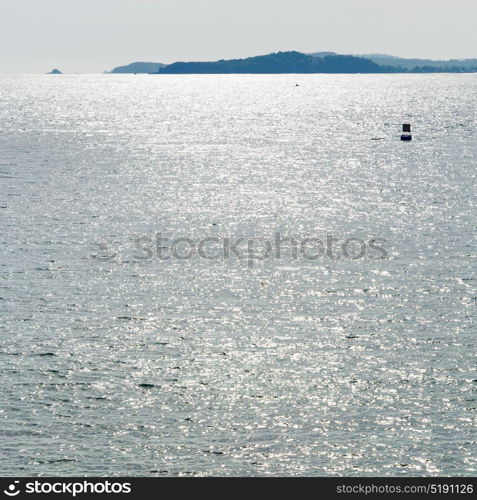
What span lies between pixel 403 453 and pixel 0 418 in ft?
64.9

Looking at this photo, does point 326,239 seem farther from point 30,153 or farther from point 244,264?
point 30,153

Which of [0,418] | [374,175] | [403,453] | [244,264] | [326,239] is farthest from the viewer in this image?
[374,175]

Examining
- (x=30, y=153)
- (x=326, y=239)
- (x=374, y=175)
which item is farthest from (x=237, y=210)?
(x=30, y=153)

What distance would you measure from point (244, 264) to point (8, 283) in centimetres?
2071

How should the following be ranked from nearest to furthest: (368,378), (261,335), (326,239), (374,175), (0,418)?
(0,418), (368,378), (261,335), (326,239), (374,175)

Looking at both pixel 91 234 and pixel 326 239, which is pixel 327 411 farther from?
pixel 91 234

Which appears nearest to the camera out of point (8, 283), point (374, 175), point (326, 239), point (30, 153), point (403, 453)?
point (403, 453)

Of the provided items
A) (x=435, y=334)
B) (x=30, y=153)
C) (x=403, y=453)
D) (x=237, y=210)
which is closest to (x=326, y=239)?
(x=237, y=210)

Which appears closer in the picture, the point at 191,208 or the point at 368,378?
the point at 368,378

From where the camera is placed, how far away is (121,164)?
167250mm

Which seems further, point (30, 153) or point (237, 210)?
point (30, 153)

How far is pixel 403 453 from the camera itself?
39.8 m

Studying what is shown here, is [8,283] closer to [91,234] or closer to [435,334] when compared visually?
[91,234]

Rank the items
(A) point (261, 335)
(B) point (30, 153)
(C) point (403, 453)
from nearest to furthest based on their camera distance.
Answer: (C) point (403, 453)
(A) point (261, 335)
(B) point (30, 153)
